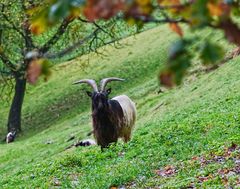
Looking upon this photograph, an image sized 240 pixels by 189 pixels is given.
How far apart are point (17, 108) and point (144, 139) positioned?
20.8 metres

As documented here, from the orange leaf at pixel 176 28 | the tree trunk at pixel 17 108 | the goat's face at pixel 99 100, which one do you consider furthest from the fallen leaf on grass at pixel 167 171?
the tree trunk at pixel 17 108

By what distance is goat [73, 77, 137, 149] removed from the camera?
15.4 meters

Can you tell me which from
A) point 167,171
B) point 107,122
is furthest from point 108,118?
point 167,171

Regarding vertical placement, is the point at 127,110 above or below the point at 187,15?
below

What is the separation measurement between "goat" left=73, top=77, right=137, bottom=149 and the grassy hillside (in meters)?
0.43

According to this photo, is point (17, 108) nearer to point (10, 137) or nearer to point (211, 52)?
point (10, 137)

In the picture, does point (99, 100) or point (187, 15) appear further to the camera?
point (99, 100)

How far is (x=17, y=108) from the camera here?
35438mm

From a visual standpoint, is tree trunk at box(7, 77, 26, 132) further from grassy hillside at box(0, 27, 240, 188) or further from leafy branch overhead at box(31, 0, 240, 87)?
leafy branch overhead at box(31, 0, 240, 87)

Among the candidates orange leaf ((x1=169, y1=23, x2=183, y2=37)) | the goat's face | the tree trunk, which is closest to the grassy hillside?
the tree trunk

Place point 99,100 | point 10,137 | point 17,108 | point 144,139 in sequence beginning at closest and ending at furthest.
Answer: point 99,100
point 144,139
point 10,137
point 17,108

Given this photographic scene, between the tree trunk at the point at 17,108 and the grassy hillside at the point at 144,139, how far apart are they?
27.7 inches

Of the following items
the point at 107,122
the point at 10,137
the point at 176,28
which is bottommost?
the point at 10,137

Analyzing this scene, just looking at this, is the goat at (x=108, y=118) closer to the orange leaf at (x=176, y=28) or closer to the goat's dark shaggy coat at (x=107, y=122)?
the goat's dark shaggy coat at (x=107, y=122)
